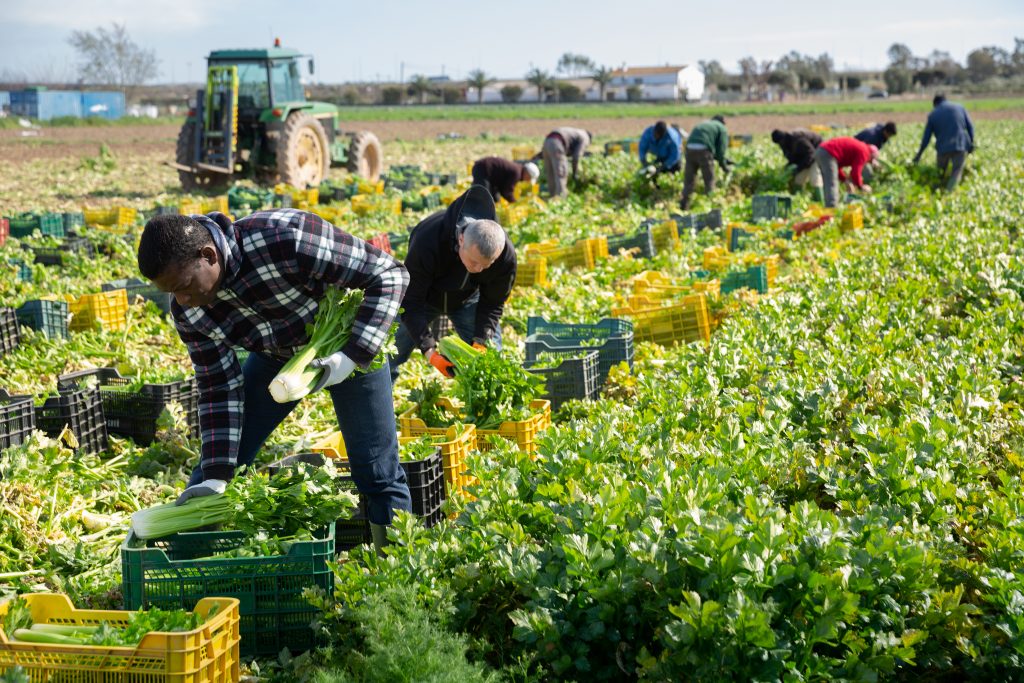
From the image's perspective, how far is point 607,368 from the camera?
7.32 meters

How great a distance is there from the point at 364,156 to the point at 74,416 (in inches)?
664

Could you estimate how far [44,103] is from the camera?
2613 inches

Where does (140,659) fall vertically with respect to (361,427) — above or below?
below

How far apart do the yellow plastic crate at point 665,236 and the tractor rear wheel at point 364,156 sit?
10020 millimetres

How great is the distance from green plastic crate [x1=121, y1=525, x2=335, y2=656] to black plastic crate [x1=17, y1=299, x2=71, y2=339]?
521 centimetres

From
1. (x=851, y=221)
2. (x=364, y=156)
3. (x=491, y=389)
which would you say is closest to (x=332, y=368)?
(x=491, y=389)

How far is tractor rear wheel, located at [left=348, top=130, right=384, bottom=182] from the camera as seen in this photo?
71.2ft

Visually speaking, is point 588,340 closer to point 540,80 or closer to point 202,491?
point 202,491

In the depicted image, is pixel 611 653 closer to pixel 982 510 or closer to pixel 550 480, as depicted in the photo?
pixel 550 480

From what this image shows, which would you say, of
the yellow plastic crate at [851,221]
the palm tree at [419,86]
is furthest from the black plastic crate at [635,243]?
the palm tree at [419,86]

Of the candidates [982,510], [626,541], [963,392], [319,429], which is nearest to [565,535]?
[626,541]

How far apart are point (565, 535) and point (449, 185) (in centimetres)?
1910

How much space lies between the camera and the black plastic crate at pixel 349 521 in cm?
441

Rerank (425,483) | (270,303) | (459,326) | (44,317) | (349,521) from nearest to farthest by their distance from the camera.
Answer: (270,303) → (349,521) → (425,483) → (459,326) → (44,317)
